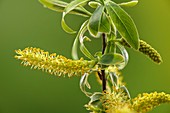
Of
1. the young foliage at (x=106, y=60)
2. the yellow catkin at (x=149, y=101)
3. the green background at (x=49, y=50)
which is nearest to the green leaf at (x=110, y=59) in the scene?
the young foliage at (x=106, y=60)

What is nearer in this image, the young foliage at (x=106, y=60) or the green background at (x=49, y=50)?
the young foliage at (x=106, y=60)

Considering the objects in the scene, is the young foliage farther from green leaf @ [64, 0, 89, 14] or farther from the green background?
the green background

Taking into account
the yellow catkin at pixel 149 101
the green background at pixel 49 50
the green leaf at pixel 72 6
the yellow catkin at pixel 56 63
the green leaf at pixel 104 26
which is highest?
the green background at pixel 49 50

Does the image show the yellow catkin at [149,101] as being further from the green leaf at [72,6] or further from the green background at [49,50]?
the green background at [49,50]

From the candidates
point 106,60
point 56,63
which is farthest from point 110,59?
point 56,63

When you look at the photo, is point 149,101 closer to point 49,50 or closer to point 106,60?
point 106,60

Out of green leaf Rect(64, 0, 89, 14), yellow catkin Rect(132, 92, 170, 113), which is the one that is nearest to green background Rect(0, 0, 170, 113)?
green leaf Rect(64, 0, 89, 14)

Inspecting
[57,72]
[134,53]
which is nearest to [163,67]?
[134,53]

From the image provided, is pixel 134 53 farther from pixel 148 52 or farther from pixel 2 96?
pixel 148 52
